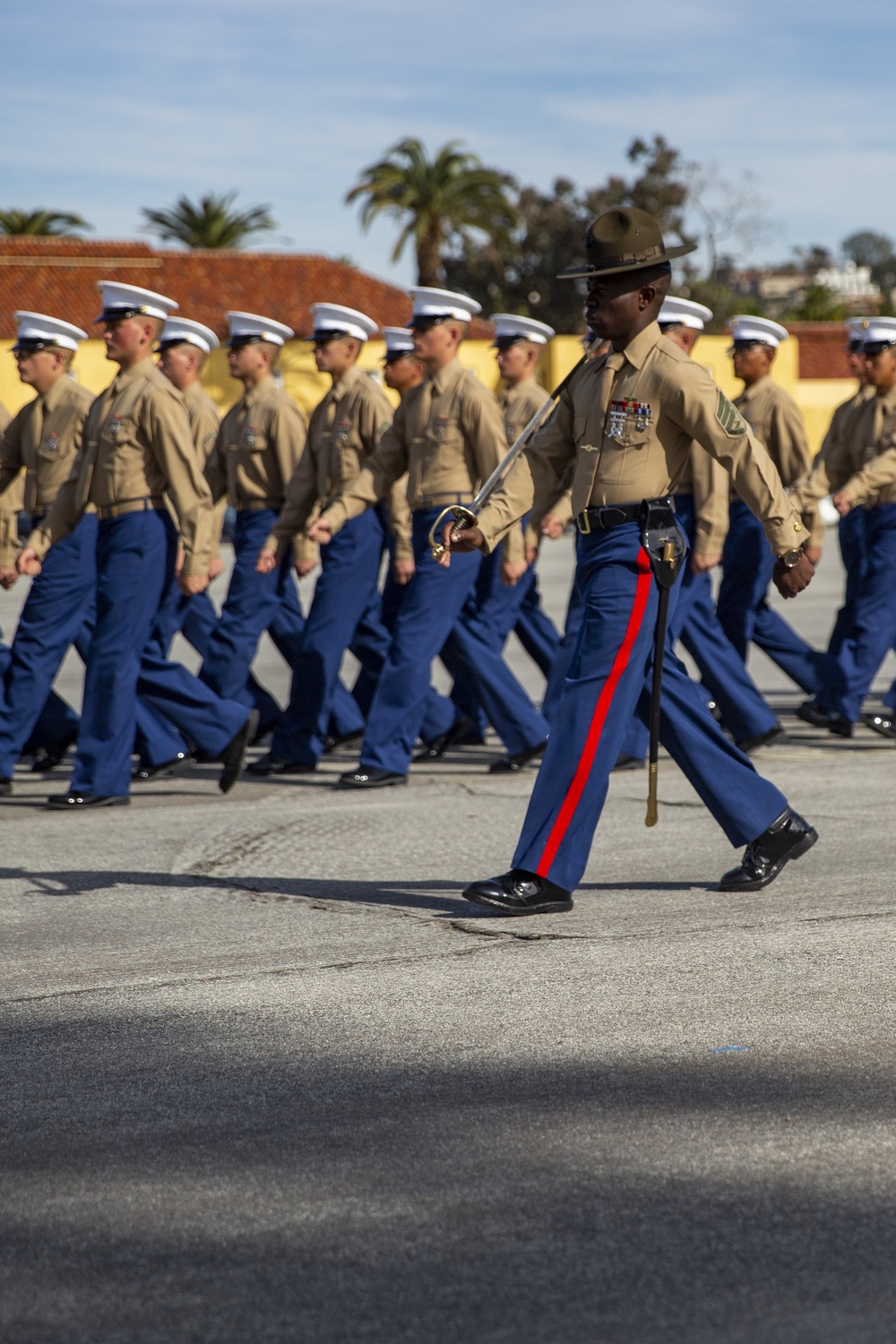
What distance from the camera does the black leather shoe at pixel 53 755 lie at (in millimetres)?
9508

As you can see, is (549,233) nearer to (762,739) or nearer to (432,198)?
(432,198)

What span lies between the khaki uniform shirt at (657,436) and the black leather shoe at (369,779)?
118 inches

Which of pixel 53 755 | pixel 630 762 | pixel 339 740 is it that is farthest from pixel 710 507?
pixel 53 755

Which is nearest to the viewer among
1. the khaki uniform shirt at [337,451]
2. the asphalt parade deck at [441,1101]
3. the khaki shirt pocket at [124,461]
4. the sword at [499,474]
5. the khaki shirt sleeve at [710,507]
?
the asphalt parade deck at [441,1101]

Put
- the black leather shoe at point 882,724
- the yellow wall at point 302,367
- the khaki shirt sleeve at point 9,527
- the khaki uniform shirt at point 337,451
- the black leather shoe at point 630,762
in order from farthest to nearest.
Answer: the yellow wall at point 302,367, the black leather shoe at point 882,724, the khaki shirt sleeve at point 9,527, the khaki uniform shirt at point 337,451, the black leather shoe at point 630,762

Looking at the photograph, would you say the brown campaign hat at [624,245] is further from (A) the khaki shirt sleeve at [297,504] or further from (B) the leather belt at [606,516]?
(A) the khaki shirt sleeve at [297,504]

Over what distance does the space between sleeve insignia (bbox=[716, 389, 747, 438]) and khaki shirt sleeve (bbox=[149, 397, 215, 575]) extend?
10.3 feet

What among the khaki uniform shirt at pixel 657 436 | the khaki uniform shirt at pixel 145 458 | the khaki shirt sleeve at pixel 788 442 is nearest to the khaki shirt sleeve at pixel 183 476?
the khaki uniform shirt at pixel 145 458

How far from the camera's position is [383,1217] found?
3182 millimetres

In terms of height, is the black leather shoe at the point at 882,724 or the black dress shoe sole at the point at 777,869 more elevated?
the black dress shoe sole at the point at 777,869

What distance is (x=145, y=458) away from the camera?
26.9ft

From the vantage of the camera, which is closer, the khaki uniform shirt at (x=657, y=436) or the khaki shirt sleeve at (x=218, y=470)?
the khaki uniform shirt at (x=657, y=436)

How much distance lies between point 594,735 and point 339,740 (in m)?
4.77

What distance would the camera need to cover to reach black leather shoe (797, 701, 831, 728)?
10062mm
